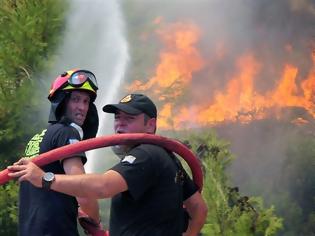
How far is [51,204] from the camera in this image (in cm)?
287

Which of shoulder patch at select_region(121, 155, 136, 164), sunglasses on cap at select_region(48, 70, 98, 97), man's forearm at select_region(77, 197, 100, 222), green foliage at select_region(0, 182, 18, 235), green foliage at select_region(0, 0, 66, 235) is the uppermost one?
green foliage at select_region(0, 0, 66, 235)

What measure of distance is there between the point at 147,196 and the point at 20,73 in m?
4.38

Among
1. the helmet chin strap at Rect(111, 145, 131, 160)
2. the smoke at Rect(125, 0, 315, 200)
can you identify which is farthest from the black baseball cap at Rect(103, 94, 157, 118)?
the smoke at Rect(125, 0, 315, 200)

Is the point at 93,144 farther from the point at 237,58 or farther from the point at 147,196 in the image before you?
the point at 237,58

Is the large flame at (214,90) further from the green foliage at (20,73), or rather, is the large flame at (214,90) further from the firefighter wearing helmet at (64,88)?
the firefighter wearing helmet at (64,88)

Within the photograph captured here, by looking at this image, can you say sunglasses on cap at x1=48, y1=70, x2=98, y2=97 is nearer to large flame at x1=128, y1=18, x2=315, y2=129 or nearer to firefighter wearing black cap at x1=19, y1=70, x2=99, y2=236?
firefighter wearing black cap at x1=19, y1=70, x2=99, y2=236

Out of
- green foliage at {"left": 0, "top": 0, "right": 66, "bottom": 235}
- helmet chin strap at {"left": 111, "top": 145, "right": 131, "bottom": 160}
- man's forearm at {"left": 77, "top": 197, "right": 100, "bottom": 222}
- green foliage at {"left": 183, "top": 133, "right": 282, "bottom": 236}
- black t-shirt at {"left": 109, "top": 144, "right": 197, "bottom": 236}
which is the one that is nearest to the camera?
black t-shirt at {"left": 109, "top": 144, "right": 197, "bottom": 236}

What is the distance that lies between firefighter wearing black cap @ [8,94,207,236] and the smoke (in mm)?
4968

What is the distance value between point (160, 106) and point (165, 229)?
Answer: 17.7 feet

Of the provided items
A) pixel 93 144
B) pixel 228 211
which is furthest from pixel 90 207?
pixel 228 211

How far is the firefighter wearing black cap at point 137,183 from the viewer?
2.38 meters

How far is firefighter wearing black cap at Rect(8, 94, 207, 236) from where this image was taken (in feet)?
7.80

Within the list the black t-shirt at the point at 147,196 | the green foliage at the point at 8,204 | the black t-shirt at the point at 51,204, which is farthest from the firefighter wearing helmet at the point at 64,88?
the green foliage at the point at 8,204

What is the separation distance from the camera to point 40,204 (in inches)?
113
